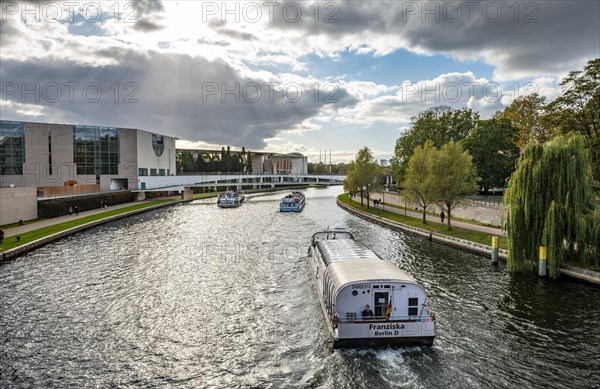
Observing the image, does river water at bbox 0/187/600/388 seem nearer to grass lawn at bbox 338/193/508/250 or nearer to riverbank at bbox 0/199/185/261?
riverbank at bbox 0/199/185/261

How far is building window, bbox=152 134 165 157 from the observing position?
104113mm

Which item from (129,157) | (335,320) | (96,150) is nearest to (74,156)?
(96,150)

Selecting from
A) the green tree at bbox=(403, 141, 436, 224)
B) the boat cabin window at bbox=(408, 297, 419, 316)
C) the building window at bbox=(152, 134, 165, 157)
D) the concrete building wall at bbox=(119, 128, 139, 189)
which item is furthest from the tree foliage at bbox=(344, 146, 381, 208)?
the boat cabin window at bbox=(408, 297, 419, 316)

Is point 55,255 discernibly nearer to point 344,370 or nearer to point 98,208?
point 344,370

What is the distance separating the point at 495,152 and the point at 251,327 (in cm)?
6115

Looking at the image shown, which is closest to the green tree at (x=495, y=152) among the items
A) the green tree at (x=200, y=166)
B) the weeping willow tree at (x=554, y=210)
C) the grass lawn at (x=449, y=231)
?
the grass lawn at (x=449, y=231)

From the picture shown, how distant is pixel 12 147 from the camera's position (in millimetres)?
76750

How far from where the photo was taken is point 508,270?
27266 millimetres

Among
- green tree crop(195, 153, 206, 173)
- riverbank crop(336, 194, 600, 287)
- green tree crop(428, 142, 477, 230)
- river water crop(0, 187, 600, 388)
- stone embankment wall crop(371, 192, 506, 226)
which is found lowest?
river water crop(0, 187, 600, 388)

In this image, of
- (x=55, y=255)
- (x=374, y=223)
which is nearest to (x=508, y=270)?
(x=374, y=223)

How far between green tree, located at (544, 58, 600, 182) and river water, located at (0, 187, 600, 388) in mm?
27075

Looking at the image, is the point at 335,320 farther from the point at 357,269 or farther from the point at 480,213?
the point at 480,213

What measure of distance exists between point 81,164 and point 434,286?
86656mm

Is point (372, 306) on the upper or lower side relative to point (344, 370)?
upper
